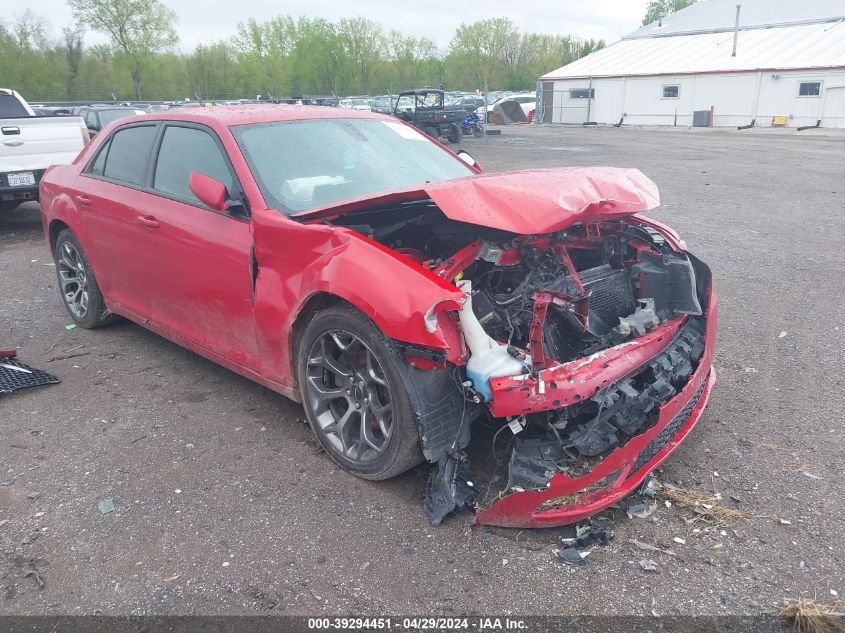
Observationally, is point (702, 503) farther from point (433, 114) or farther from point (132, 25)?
point (132, 25)

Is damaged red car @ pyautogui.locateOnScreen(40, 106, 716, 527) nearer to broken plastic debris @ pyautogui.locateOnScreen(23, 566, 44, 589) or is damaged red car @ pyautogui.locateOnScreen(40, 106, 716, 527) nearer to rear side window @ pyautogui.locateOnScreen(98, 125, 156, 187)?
rear side window @ pyautogui.locateOnScreen(98, 125, 156, 187)

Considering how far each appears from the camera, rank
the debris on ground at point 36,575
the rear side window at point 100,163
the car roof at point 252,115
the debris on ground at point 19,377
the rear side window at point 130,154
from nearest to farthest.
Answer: the debris on ground at point 36,575 < the car roof at point 252,115 < the debris on ground at point 19,377 < the rear side window at point 130,154 < the rear side window at point 100,163

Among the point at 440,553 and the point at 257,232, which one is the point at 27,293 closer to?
the point at 257,232

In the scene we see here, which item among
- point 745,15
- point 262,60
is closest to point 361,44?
point 262,60

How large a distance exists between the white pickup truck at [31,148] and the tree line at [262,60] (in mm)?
27334

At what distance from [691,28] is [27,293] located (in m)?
42.2

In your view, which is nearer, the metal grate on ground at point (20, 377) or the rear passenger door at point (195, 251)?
the rear passenger door at point (195, 251)

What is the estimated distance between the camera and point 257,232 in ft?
10.6

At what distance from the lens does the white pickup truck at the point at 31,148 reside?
818cm

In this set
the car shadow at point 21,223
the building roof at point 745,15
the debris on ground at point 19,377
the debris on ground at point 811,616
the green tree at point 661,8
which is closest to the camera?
the debris on ground at point 811,616

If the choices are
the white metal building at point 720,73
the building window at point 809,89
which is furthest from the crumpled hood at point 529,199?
the building window at point 809,89

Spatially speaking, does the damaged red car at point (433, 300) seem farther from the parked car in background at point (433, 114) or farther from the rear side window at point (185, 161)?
the parked car in background at point (433, 114)

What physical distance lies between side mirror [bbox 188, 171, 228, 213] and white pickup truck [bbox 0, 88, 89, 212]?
5.99 m

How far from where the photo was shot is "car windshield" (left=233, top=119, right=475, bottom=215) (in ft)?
11.4
